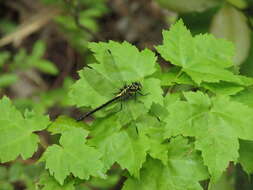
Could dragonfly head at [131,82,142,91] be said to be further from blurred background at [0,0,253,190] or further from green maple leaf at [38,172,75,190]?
blurred background at [0,0,253,190]

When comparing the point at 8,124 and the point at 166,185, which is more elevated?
the point at 8,124

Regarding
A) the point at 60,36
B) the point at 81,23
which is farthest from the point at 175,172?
the point at 60,36

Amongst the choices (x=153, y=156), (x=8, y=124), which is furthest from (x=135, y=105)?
(x=8, y=124)

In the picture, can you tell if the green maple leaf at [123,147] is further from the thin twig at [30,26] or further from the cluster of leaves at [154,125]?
the thin twig at [30,26]

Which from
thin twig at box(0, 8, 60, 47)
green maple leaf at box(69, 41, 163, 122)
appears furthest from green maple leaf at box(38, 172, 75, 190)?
thin twig at box(0, 8, 60, 47)

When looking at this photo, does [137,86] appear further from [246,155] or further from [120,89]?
[246,155]

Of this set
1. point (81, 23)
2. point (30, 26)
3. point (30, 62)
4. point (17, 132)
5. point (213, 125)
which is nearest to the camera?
point (213, 125)

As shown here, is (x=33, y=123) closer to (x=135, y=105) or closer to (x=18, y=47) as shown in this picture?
(x=135, y=105)
